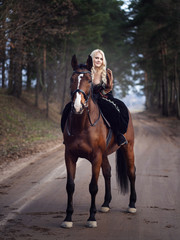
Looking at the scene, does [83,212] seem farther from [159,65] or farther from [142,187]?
[159,65]

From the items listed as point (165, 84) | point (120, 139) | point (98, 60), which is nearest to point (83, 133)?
point (120, 139)

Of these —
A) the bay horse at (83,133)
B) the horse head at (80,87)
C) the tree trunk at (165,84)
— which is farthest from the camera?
the tree trunk at (165,84)

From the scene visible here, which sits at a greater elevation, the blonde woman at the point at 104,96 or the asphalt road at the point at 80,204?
the blonde woman at the point at 104,96

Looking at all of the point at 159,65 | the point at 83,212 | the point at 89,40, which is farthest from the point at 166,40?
the point at 83,212

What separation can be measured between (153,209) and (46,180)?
332cm

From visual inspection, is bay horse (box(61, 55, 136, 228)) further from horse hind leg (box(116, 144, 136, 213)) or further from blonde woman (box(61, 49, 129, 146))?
horse hind leg (box(116, 144, 136, 213))

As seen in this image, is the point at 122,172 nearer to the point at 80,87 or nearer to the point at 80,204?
the point at 80,204

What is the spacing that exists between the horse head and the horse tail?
7.15ft

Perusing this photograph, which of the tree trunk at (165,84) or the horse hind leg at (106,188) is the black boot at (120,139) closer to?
the horse hind leg at (106,188)

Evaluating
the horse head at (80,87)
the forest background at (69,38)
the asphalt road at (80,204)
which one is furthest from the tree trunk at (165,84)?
the horse head at (80,87)

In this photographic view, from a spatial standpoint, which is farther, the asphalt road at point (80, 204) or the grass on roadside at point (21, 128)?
the grass on roadside at point (21, 128)

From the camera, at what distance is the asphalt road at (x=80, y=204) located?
464cm

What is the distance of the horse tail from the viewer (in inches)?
259

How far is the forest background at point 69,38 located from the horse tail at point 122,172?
7.49 meters
